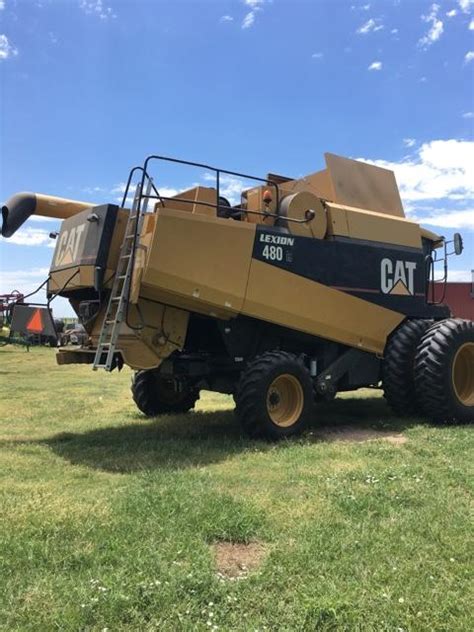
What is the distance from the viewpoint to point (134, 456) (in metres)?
6.67

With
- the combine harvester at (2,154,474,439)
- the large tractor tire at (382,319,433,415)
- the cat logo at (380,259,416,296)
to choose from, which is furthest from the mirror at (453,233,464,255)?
the large tractor tire at (382,319,433,415)

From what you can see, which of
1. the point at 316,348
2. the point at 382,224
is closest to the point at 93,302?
the point at 316,348

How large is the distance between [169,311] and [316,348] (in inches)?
91.6

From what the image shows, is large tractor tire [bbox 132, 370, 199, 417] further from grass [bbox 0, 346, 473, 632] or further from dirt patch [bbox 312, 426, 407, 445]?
dirt patch [bbox 312, 426, 407, 445]

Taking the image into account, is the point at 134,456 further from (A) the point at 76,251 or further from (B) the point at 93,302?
(A) the point at 76,251

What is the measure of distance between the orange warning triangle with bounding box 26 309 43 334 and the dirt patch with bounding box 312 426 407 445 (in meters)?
3.74

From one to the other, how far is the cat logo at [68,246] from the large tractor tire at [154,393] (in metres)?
2.27

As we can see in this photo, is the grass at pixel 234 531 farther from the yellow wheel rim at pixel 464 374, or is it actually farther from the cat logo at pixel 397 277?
the cat logo at pixel 397 277

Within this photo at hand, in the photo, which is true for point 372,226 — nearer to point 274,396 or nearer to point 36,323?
point 274,396

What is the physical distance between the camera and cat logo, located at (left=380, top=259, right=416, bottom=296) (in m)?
9.02

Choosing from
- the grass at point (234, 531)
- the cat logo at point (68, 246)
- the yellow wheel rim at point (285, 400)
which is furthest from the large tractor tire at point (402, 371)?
the cat logo at point (68, 246)

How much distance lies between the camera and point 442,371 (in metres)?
8.34

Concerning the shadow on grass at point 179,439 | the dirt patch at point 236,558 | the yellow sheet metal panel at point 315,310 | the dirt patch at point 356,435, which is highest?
the yellow sheet metal panel at point 315,310

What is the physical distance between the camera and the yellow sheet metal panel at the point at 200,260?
676 cm
